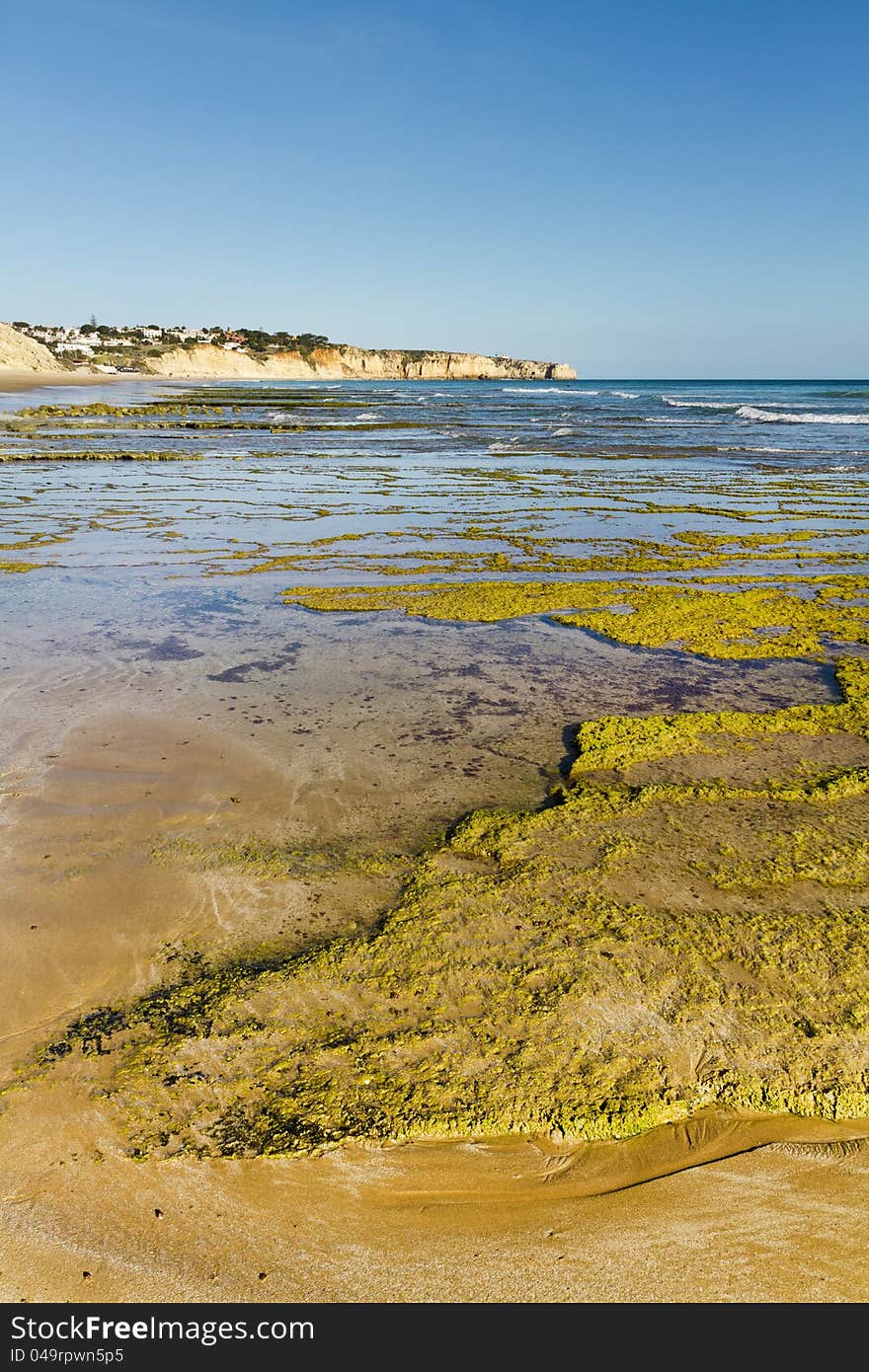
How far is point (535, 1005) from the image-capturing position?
10.8ft

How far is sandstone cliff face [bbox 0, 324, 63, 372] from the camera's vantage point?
287 feet

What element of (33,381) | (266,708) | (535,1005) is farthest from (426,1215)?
(33,381)

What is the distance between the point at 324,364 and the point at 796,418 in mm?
126900

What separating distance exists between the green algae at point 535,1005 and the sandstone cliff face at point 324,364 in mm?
134725

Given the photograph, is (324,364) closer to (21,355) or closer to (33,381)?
(21,355)

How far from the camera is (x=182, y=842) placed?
455 cm

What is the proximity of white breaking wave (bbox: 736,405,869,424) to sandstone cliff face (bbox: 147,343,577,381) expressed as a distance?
322 feet

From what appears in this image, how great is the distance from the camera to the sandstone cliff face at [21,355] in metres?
87.6

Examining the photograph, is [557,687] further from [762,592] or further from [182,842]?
[762,592]

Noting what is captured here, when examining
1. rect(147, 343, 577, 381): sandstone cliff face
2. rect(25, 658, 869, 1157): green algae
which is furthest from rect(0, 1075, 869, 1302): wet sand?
rect(147, 343, 577, 381): sandstone cliff face

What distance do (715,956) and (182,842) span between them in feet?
9.58

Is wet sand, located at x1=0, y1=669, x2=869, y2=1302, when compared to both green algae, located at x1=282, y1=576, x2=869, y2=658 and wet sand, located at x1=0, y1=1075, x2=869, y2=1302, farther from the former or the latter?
green algae, located at x1=282, y1=576, x2=869, y2=658

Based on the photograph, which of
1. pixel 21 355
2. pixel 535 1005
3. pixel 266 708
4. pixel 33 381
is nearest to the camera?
pixel 535 1005

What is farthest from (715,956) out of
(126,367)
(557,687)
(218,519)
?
(126,367)
